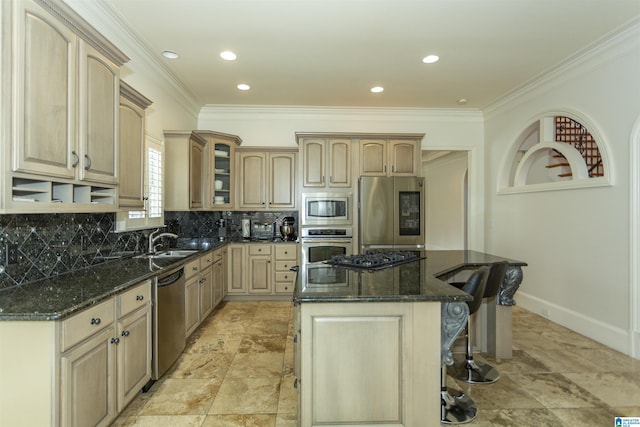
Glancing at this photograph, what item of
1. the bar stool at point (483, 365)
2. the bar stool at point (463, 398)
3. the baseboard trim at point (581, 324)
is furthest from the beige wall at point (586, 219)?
the bar stool at point (463, 398)

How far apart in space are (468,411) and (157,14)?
12.4 ft

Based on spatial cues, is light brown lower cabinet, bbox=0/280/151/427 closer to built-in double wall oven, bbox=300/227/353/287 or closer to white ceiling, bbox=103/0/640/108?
white ceiling, bbox=103/0/640/108

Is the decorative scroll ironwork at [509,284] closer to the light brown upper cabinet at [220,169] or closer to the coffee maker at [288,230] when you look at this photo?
the coffee maker at [288,230]

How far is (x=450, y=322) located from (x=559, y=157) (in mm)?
4036

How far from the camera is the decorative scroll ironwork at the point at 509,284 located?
104 inches

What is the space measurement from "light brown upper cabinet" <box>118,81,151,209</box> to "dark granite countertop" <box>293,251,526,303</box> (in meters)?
1.46

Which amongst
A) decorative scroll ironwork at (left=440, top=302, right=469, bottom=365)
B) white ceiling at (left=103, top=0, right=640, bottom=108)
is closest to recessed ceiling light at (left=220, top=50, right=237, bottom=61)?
white ceiling at (left=103, top=0, right=640, bottom=108)

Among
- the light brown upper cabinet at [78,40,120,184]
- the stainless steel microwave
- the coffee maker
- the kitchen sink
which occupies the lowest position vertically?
the kitchen sink

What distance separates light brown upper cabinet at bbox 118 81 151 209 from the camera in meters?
2.29

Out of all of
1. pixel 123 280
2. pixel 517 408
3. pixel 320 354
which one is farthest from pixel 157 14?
pixel 517 408

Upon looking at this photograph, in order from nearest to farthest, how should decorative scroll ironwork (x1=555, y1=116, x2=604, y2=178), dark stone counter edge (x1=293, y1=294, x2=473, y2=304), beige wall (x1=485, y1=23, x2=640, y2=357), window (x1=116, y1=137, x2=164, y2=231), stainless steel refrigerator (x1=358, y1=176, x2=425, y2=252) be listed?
dark stone counter edge (x1=293, y1=294, x2=473, y2=304) < beige wall (x1=485, y1=23, x2=640, y2=357) < window (x1=116, y1=137, x2=164, y2=231) < decorative scroll ironwork (x1=555, y1=116, x2=604, y2=178) < stainless steel refrigerator (x1=358, y1=176, x2=425, y2=252)

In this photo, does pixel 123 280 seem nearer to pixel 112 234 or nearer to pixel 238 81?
pixel 112 234

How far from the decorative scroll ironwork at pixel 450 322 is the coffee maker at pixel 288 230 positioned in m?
3.19

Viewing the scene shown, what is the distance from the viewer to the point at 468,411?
2.04 meters
